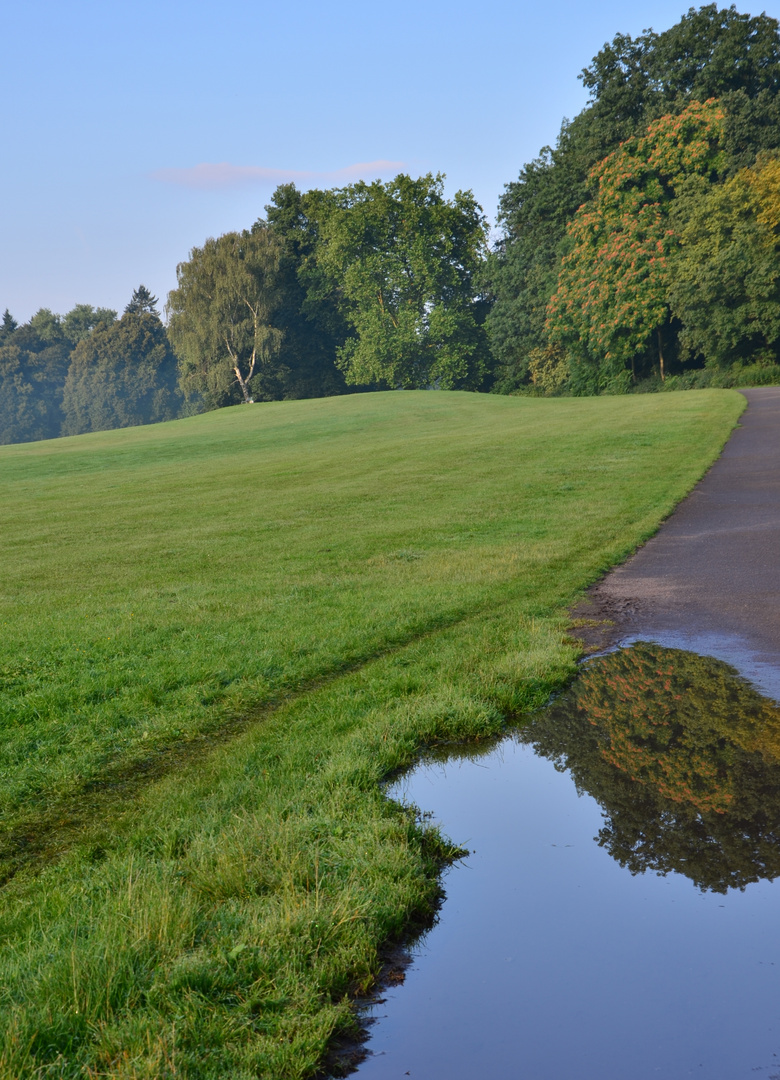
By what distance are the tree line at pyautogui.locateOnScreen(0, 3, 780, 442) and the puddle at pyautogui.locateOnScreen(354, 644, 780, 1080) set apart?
39.7m

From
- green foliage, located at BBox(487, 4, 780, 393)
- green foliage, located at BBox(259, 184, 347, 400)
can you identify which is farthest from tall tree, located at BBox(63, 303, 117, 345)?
green foliage, located at BBox(487, 4, 780, 393)

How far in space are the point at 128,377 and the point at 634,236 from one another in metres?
63.7

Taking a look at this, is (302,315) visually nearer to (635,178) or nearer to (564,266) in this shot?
(564,266)

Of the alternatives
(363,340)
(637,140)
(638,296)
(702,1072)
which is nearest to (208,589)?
(702,1072)

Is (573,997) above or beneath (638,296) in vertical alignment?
beneath

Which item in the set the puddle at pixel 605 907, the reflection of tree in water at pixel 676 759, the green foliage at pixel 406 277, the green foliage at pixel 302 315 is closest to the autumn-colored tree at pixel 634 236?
the green foliage at pixel 406 277

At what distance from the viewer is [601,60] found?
5000 cm

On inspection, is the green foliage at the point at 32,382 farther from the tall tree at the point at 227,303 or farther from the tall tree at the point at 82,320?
the tall tree at the point at 227,303

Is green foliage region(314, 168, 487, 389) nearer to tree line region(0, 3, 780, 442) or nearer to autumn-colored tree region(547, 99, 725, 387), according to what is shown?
tree line region(0, 3, 780, 442)

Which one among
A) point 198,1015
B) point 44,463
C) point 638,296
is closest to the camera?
point 198,1015

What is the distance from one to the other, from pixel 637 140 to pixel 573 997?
51169mm

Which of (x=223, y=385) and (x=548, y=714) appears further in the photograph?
(x=223, y=385)

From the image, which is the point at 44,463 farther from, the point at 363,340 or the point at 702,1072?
the point at 363,340

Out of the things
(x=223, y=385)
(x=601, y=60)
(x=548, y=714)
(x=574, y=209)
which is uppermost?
(x=601, y=60)
